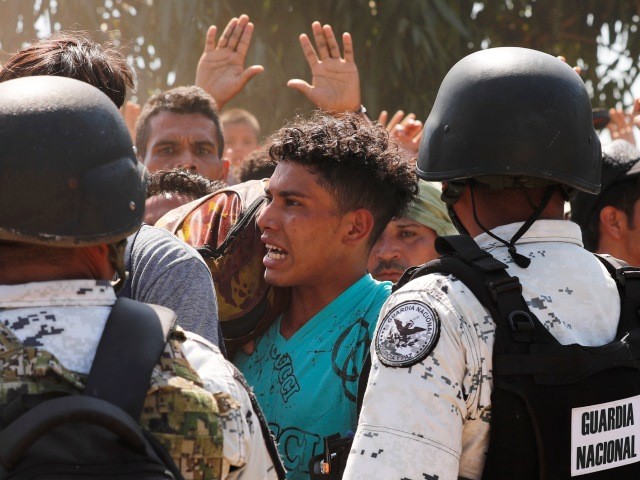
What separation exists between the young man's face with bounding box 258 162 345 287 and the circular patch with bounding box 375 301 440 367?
3.60 feet

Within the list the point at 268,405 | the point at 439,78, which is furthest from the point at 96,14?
the point at 268,405

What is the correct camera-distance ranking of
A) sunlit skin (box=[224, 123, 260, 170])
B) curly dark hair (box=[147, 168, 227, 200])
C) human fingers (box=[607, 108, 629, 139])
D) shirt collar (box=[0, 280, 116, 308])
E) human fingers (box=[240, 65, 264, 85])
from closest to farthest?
shirt collar (box=[0, 280, 116, 308]) < curly dark hair (box=[147, 168, 227, 200]) < human fingers (box=[240, 65, 264, 85]) < human fingers (box=[607, 108, 629, 139]) < sunlit skin (box=[224, 123, 260, 170])

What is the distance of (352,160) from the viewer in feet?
11.5

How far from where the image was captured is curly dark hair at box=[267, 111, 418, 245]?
11.4 feet

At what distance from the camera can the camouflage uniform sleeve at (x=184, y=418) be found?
5.95ft

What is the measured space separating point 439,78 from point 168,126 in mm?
3313

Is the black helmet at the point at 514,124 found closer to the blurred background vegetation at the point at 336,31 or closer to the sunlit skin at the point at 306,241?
the sunlit skin at the point at 306,241

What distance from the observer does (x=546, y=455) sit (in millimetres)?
2209

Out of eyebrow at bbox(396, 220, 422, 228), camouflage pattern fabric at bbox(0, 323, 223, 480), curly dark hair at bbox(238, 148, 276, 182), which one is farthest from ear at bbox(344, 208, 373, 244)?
curly dark hair at bbox(238, 148, 276, 182)

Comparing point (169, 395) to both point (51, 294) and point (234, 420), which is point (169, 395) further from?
point (51, 294)

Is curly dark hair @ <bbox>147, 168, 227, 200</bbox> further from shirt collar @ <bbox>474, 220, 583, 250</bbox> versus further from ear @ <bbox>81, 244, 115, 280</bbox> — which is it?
ear @ <bbox>81, 244, 115, 280</bbox>

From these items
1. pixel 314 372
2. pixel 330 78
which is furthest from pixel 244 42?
pixel 314 372

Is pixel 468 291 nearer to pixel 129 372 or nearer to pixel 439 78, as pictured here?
pixel 129 372

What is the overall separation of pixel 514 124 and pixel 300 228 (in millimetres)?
1108
